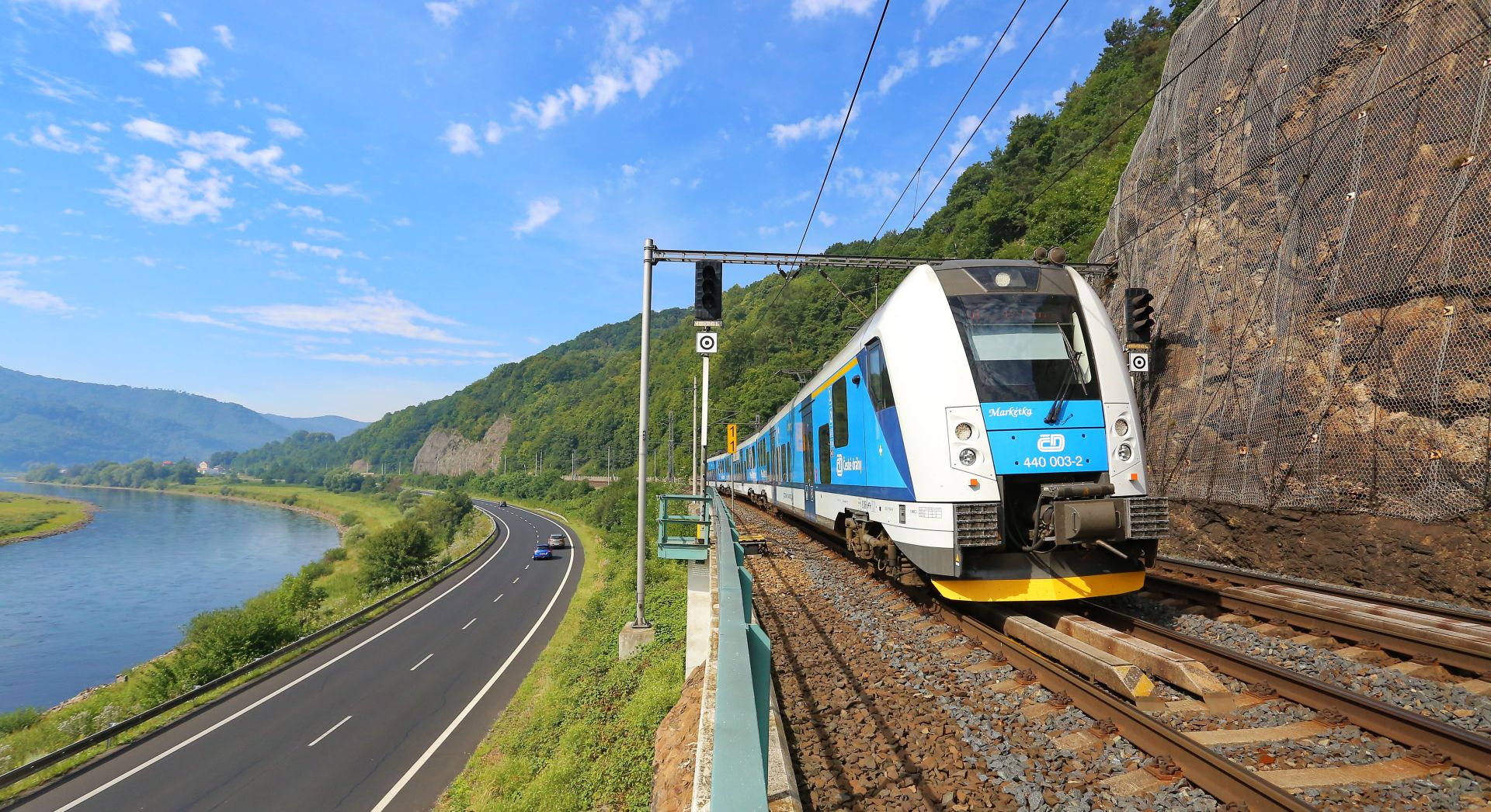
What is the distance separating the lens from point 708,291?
11289 millimetres

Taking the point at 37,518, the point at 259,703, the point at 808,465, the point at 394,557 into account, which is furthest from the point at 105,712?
the point at 37,518

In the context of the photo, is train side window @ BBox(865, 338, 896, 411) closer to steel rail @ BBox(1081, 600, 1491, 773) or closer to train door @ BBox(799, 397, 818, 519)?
steel rail @ BBox(1081, 600, 1491, 773)

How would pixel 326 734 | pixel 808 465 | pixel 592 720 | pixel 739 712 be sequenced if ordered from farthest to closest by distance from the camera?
1. pixel 326 734
2. pixel 592 720
3. pixel 808 465
4. pixel 739 712

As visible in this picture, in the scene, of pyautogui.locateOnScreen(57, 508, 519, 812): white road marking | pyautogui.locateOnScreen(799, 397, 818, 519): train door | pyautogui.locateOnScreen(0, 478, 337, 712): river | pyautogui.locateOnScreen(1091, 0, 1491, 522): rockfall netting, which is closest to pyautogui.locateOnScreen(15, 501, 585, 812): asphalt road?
pyautogui.locateOnScreen(57, 508, 519, 812): white road marking

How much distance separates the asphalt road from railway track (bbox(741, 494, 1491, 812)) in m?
23.6

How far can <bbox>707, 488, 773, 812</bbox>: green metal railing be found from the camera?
1577 mm

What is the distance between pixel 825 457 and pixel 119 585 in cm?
8811

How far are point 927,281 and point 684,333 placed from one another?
12827 centimetres

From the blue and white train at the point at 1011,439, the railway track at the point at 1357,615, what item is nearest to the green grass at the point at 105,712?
the blue and white train at the point at 1011,439

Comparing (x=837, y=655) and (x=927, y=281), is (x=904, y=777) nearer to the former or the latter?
(x=837, y=655)

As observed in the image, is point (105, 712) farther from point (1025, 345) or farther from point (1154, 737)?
point (1154, 737)

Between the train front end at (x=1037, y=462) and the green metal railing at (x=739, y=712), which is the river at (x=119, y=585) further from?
the green metal railing at (x=739, y=712)

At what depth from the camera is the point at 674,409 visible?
9594 centimetres

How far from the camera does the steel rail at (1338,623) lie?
15.5 feet
